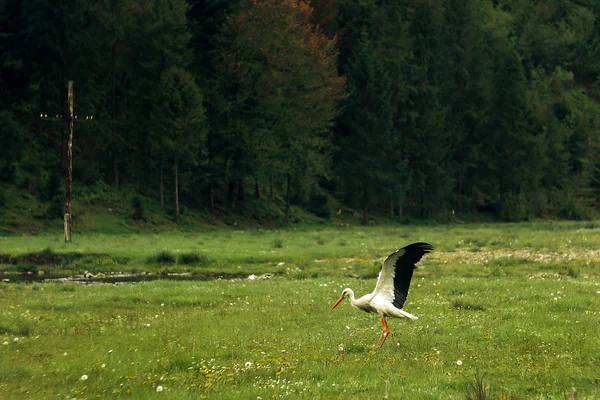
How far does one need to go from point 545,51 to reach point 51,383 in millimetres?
104128

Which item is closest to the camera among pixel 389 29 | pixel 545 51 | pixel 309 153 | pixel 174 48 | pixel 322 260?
pixel 322 260

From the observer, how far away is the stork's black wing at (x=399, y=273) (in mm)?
15023

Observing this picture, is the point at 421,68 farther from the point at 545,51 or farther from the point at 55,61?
the point at 55,61

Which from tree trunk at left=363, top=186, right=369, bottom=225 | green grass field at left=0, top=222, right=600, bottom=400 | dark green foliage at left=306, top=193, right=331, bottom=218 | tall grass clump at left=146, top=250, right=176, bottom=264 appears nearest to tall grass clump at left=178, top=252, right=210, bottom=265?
tall grass clump at left=146, top=250, right=176, bottom=264

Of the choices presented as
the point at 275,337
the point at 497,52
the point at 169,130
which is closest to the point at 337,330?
the point at 275,337

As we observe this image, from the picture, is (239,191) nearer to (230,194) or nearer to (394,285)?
(230,194)

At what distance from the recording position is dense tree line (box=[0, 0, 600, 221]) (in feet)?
201

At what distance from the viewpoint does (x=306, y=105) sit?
7062cm

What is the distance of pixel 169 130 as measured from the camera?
61.5 meters


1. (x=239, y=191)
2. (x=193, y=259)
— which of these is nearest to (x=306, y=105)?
(x=239, y=191)

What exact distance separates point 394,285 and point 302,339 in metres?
2.34

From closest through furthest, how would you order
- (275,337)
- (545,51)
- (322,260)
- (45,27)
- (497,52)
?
1. (275,337)
2. (322,260)
3. (45,27)
4. (497,52)
5. (545,51)

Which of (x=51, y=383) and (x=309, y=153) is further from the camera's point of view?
(x=309, y=153)

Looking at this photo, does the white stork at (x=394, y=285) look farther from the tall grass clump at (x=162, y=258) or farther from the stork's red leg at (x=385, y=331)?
the tall grass clump at (x=162, y=258)
